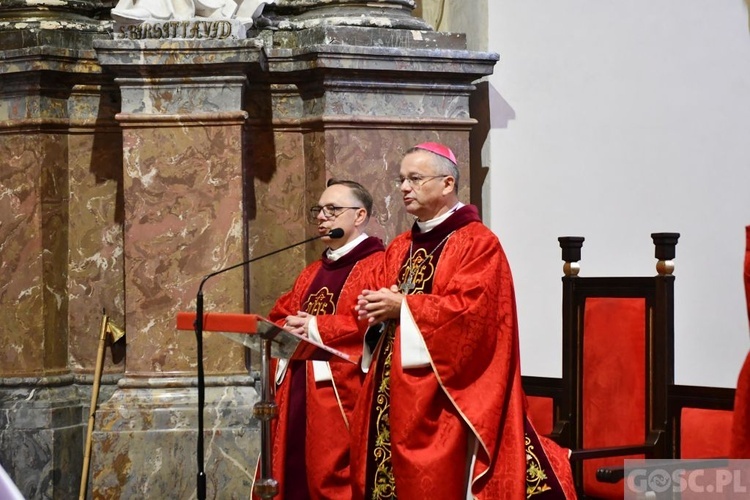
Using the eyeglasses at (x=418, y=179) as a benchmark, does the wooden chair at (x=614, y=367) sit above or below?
below

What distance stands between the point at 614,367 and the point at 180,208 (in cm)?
194

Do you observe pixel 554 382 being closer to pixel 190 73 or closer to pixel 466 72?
pixel 466 72

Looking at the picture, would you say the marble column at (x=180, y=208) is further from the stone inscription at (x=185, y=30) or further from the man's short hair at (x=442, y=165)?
the man's short hair at (x=442, y=165)

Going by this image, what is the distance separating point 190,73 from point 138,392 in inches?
54.0

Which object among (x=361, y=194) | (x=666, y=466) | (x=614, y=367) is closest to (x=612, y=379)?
(x=614, y=367)

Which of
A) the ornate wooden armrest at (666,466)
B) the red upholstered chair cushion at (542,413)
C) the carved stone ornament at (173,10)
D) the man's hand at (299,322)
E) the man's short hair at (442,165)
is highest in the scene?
the carved stone ornament at (173,10)

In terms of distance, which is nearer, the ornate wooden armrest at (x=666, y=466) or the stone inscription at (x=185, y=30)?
the ornate wooden armrest at (x=666, y=466)

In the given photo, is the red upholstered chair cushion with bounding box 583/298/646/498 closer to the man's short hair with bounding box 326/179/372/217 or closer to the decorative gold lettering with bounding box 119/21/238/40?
the man's short hair with bounding box 326/179/372/217

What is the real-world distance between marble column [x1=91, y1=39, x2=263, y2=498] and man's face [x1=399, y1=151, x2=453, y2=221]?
1249 mm

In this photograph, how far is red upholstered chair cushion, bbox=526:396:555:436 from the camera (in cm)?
508

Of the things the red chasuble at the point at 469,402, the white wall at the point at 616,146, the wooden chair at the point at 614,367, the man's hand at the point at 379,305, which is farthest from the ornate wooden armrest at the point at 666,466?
the white wall at the point at 616,146

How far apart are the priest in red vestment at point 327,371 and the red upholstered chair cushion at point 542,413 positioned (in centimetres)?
81

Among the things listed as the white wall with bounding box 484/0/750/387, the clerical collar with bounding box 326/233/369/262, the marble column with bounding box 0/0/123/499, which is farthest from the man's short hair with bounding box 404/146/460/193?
the marble column with bounding box 0/0/123/499

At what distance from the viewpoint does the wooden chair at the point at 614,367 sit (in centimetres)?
452
